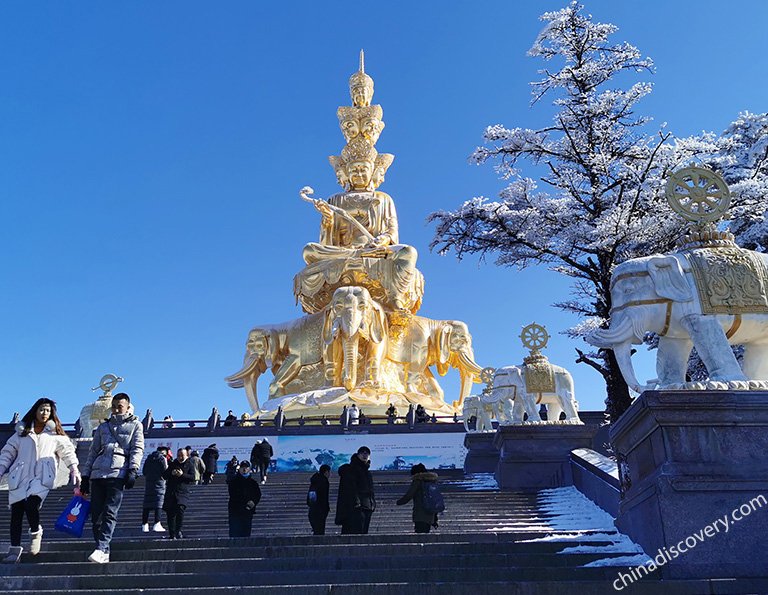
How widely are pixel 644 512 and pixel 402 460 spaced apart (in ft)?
38.2

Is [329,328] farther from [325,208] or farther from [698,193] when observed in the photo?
[698,193]

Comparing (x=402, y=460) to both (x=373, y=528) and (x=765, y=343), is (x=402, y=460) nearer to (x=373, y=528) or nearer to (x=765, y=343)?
(x=373, y=528)

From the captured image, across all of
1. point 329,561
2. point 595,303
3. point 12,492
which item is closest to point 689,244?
point 329,561

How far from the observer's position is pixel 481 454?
13750 millimetres

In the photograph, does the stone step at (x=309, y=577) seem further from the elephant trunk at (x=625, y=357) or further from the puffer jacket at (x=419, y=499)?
the puffer jacket at (x=419, y=499)

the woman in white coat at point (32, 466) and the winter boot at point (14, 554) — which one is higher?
the woman in white coat at point (32, 466)

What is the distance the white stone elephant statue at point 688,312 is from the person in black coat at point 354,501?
2464mm

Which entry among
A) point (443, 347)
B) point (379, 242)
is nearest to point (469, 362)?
point (443, 347)

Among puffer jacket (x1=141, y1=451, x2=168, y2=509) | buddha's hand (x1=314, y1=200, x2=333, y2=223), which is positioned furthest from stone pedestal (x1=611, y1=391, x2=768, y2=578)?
buddha's hand (x1=314, y1=200, x2=333, y2=223)

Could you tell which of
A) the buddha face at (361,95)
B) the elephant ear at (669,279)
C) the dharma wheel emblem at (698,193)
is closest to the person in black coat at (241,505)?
the elephant ear at (669,279)

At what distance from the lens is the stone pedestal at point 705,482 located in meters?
4.91

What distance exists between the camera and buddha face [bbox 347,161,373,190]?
26.8m

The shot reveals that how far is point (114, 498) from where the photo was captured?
596cm

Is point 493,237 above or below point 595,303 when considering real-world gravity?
above
